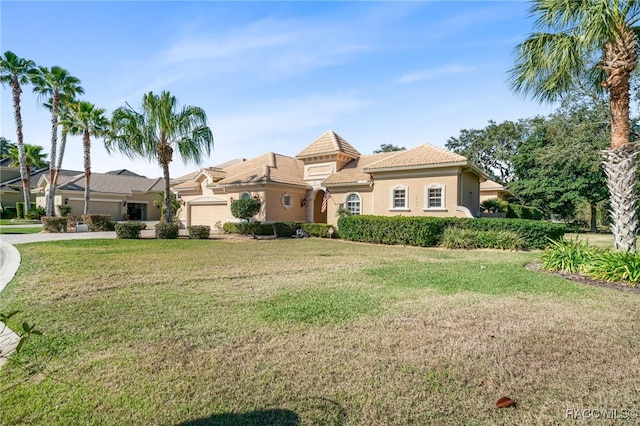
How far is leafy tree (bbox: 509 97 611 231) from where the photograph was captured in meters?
28.9

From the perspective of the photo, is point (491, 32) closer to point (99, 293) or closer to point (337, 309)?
point (337, 309)

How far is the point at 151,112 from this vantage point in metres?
20.1

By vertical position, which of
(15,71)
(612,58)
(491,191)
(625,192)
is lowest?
(625,192)

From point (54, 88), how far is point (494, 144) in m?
50.7

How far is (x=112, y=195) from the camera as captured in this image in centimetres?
3928

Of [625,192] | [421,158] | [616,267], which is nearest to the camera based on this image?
[616,267]

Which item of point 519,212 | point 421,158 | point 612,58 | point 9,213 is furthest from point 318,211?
point 9,213

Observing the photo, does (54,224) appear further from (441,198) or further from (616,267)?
(616,267)

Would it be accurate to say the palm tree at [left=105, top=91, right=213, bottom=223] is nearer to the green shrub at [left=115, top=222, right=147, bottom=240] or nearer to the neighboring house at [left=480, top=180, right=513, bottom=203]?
the green shrub at [left=115, top=222, right=147, bottom=240]

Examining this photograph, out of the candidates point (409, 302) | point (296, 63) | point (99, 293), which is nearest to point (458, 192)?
point (296, 63)

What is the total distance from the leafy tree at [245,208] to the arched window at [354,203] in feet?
20.9

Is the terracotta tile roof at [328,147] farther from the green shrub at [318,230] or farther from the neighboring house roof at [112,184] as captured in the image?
the neighboring house roof at [112,184]

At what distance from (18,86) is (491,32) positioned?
1518 inches

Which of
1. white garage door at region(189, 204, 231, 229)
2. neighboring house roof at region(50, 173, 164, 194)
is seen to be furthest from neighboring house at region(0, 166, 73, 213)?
white garage door at region(189, 204, 231, 229)
